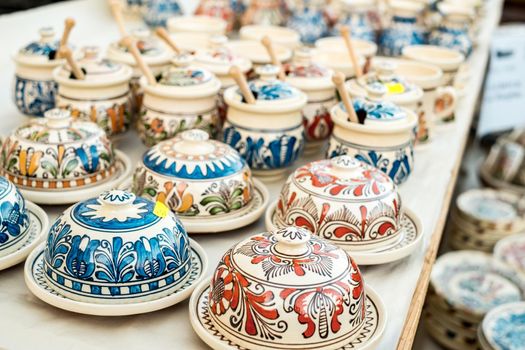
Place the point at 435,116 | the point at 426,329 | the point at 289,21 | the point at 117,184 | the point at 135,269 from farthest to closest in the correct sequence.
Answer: the point at 289,21
the point at 426,329
the point at 435,116
the point at 117,184
the point at 135,269

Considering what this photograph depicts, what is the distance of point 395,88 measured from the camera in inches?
63.1

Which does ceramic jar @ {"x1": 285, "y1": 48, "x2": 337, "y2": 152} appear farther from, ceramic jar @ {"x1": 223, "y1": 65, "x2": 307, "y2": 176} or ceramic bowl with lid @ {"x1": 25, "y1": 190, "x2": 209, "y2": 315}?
ceramic bowl with lid @ {"x1": 25, "y1": 190, "x2": 209, "y2": 315}

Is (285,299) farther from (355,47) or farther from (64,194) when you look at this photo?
(355,47)

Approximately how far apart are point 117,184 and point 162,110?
0.21 meters

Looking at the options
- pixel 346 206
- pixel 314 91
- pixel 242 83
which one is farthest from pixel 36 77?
pixel 346 206

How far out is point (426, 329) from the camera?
2238 mm

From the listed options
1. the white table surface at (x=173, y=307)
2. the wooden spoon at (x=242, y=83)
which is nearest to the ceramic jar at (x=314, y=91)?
the white table surface at (x=173, y=307)

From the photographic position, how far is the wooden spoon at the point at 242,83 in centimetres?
140

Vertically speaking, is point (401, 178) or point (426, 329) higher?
point (401, 178)

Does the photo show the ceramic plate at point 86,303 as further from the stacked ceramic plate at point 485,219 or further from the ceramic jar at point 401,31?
the stacked ceramic plate at point 485,219

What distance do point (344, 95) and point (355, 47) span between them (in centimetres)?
76

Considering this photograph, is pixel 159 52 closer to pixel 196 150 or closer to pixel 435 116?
pixel 196 150

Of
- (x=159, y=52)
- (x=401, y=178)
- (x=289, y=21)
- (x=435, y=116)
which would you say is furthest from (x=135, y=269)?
(x=289, y=21)

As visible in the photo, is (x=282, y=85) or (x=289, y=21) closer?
(x=282, y=85)
